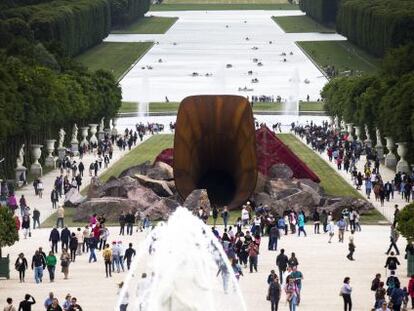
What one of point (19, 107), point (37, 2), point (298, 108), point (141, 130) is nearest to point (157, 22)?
point (37, 2)

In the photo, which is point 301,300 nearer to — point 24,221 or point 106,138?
point 24,221

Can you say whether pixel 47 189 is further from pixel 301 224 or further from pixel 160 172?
pixel 301 224

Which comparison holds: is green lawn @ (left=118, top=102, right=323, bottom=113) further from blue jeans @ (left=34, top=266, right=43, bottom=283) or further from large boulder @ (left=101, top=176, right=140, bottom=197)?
blue jeans @ (left=34, top=266, right=43, bottom=283)

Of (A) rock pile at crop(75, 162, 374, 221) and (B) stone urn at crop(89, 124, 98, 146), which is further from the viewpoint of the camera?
(B) stone urn at crop(89, 124, 98, 146)

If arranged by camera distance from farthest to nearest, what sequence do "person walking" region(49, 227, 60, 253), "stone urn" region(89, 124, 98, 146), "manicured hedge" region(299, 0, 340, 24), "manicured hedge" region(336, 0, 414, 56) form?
"manicured hedge" region(299, 0, 340, 24) < "manicured hedge" region(336, 0, 414, 56) < "stone urn" region(89, 124, 98, 146) < "person walking" region(49, 227, 60, 253)

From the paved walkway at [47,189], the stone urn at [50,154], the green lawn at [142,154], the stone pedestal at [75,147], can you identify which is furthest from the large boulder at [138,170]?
the stone pedestal at [75,147]

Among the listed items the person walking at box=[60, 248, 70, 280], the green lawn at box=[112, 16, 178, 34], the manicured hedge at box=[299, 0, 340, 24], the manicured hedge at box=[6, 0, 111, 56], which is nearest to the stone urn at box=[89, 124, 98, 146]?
the manicured hedge at box=[6, 0, 111, 56]
